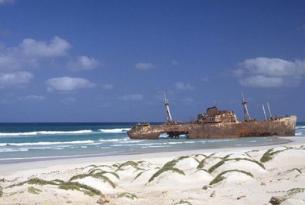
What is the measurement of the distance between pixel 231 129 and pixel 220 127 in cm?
125

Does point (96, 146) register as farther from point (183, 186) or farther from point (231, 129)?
point (183, 186)

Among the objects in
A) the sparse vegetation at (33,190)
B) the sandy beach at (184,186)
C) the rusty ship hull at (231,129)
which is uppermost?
the rusty ship hull at (231,129)

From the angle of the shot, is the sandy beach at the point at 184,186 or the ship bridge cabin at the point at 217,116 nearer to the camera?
the sandy beach at the point at 184,186

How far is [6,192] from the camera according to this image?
10273 mm

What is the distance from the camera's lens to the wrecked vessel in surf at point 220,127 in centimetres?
5569

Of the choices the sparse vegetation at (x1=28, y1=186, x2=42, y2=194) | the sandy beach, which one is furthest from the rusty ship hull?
the sparse vegetation at (x1=28, y1=186, x2=42, y2=194)

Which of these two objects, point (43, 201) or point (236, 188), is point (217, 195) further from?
point (43, 201)

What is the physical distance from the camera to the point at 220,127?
55594mm

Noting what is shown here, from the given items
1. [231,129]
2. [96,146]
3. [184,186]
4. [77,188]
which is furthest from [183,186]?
[231,129]

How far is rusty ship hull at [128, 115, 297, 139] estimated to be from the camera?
182 feet

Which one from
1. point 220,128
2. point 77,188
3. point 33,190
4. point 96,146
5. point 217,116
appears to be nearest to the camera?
point 33,190

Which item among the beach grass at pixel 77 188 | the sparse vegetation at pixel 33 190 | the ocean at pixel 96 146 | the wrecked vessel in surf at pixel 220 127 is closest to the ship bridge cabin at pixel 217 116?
the wrecked vessel in surf at pixel 220 127

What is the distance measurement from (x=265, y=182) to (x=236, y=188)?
3.12 feet

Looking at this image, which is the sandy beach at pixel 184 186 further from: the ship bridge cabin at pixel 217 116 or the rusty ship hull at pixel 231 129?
the ship bridge cabin at pixel 217 116
